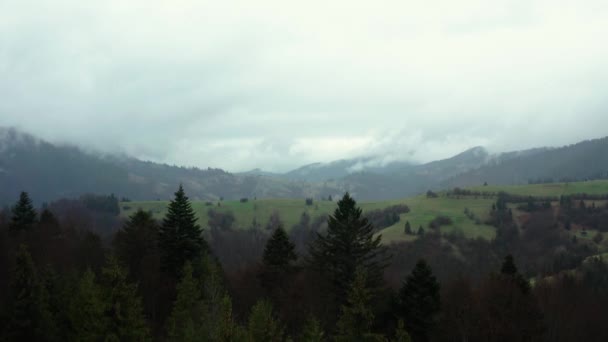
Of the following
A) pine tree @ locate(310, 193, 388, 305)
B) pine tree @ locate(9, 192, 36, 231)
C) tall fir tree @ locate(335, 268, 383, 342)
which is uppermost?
pine tree @ locate(9, 192, 36, 231)

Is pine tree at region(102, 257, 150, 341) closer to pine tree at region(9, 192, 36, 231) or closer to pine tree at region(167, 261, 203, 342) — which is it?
pine tree at region(167, 261, 203, 342)

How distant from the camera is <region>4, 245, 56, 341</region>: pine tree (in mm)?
46781

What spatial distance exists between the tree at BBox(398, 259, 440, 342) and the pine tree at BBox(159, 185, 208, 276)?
25.3 metres

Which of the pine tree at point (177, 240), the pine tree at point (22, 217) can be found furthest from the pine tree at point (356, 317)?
the pine tree at point (22, 217)

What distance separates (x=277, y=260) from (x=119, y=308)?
2194cm

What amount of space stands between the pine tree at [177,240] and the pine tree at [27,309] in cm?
1403

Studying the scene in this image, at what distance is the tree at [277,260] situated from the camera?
5675 centimetres

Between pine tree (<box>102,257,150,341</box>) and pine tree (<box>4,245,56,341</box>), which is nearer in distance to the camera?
pine tree (<box>102,257,150,341</box>)

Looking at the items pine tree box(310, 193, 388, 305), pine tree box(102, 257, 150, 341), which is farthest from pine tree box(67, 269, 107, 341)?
pine tree box(310, 193, 388, 305)

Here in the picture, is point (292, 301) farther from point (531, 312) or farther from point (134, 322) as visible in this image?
point (531, 312)

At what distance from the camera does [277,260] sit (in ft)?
187

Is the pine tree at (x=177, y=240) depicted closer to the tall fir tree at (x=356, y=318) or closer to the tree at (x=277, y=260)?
the tree at (x=277, y=260)

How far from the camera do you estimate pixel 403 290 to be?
50594 mm

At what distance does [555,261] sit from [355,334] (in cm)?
17548
